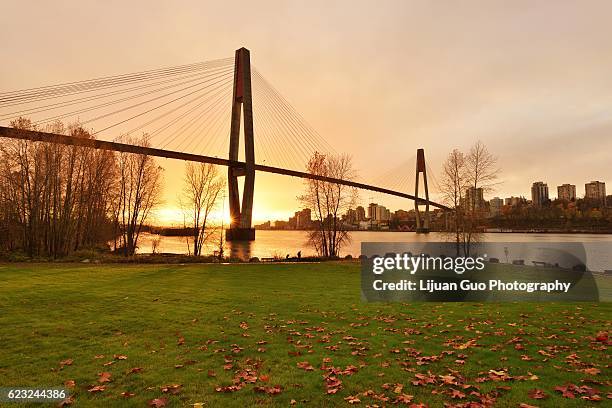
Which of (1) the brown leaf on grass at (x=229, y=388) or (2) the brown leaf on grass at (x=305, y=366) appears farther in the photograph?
(2) the brown leaf on grass at (x=305, y=366)

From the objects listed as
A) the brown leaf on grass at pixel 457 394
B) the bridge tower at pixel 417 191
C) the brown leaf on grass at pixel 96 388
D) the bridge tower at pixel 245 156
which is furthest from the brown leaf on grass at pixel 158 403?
the bridge tower at pixel 417 191

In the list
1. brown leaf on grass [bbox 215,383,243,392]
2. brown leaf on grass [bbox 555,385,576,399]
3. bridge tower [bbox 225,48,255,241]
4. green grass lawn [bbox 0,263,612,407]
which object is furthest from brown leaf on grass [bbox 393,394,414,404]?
bridge tower [bbox 225,48,255,241]

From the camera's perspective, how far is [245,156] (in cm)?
4478

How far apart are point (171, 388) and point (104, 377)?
115 centimetres

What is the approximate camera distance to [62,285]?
42.9ft

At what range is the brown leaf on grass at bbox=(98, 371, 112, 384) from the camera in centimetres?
531

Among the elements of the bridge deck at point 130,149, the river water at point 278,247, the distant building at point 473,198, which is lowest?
the river water at point 278,247

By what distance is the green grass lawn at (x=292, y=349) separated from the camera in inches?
195

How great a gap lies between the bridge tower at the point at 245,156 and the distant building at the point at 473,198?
25212 millimetres

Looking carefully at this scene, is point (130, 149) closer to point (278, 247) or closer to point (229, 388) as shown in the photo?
point (278, 247)

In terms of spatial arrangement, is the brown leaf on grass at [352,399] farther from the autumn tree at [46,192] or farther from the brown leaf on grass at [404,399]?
the autumn tree at [46,192]

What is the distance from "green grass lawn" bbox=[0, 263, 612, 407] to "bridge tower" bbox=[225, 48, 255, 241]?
32.1 m

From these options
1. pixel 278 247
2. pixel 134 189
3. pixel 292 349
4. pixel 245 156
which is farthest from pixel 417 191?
pixel 292 349

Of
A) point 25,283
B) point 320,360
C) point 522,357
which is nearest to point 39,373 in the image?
point 320,360
